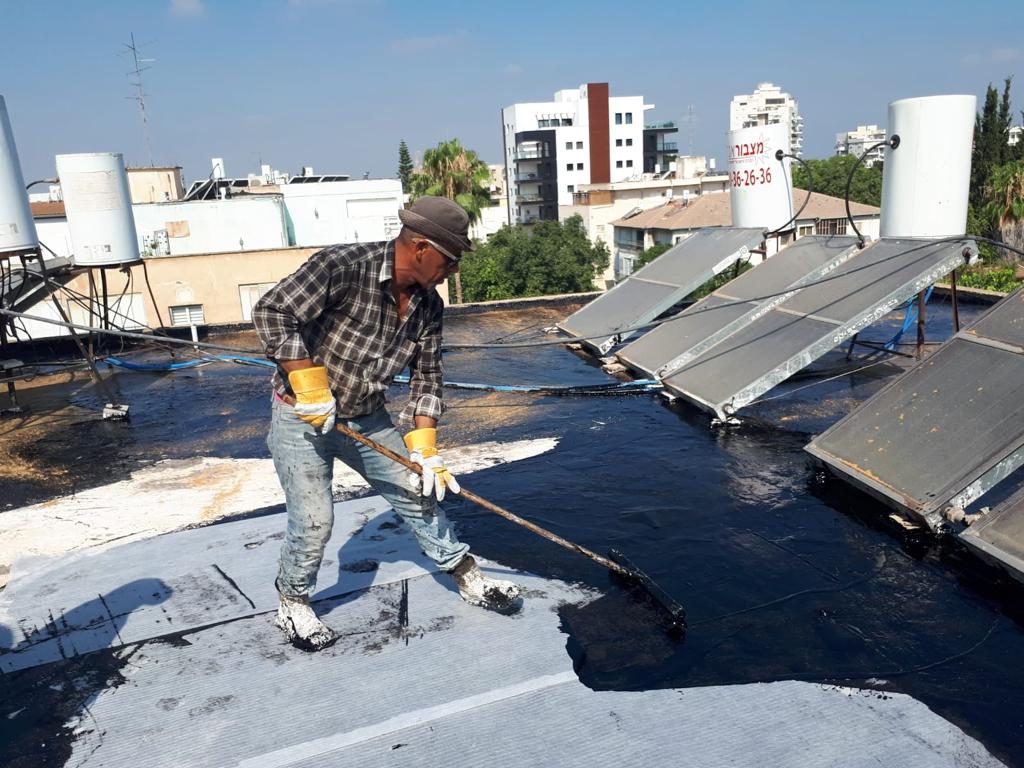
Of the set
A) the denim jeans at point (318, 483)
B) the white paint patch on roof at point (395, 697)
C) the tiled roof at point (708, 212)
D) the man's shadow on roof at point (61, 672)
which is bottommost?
the tiled roof at point (708, 212)

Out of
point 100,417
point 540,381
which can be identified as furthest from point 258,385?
point 540,381

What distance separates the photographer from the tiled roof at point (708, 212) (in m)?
44.2

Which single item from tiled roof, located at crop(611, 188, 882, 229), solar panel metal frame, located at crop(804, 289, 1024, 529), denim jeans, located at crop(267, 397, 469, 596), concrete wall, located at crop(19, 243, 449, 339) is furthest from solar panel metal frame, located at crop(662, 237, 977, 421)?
tiled roof, located at crop(611, 188, 882, 229)

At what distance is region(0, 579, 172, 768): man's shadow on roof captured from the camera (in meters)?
3.02

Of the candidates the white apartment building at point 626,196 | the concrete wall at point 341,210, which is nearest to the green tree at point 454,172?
the concrete wall at point 341,210

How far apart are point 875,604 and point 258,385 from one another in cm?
761

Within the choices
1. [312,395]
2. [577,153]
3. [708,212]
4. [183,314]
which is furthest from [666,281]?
[577,153]

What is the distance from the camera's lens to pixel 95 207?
963cm

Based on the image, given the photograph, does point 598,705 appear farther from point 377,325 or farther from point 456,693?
point 377,325

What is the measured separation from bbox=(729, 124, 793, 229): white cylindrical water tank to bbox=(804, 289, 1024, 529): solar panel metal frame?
5106 mm

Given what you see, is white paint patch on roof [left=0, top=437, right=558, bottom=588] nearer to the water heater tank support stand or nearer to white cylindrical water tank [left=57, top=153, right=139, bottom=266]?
the water heater tank support stand

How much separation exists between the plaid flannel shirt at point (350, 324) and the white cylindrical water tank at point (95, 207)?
7.63 m

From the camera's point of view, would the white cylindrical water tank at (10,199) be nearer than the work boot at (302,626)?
No

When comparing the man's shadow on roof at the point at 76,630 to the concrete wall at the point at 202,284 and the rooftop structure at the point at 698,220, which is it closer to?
the concrete wall at the point at 202,284
